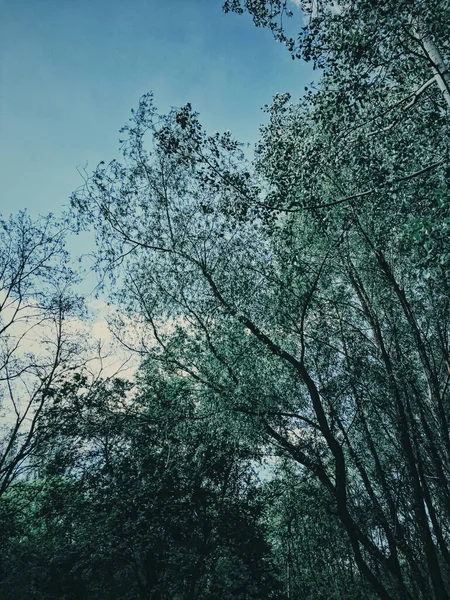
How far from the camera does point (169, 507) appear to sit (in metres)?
14.0

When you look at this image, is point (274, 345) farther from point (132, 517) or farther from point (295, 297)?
point (132, 517)

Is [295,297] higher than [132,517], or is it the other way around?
[295,297]

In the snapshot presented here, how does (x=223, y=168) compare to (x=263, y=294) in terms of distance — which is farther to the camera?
(x=263, y=294)

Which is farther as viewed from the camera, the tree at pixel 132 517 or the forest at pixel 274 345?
the tree at pixel 132 517

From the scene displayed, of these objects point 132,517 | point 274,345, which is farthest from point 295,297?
point 132,517

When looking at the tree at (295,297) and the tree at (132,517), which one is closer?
the tree at (295,297)

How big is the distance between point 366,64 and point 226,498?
692 inches

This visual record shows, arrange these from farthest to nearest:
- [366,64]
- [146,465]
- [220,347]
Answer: [146,465] < [220,347] < [366,64]

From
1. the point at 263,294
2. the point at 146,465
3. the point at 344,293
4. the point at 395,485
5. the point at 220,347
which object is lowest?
the point at 395,485

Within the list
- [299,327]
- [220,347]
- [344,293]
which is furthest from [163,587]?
[344,293]

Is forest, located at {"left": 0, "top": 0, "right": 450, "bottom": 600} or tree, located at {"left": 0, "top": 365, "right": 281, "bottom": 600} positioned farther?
tree, located at {"left": 0, "top": 365, "right": 281, "bottom": 600}

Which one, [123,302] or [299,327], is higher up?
[123,302]

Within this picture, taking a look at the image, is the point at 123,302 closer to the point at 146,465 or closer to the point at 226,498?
the point at 146,465

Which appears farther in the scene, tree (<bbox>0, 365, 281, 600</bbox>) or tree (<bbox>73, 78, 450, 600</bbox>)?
tree (<bbox>0, 365, 281, 600</bbox>)
